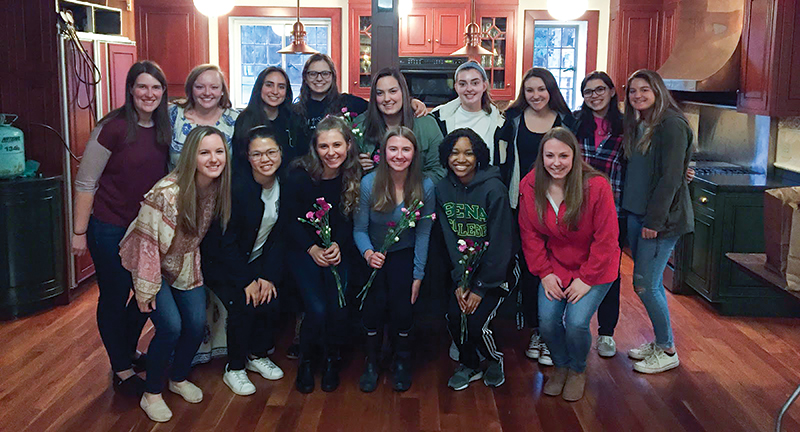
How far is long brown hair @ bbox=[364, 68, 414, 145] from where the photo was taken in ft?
11.8

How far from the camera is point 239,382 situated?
11.1 feet

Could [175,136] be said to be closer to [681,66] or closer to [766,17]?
[766,17]

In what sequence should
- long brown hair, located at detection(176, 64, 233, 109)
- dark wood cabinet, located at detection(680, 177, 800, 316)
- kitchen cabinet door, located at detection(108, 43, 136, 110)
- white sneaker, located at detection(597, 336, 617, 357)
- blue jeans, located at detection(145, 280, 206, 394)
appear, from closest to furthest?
blue jeans, located at detection(145, 280, 206, 394)
long brown hair, located at detection(176, 64, 233, 109)
white sneaker, located at detection(597, 336, 617, 357)
dark wood cabinet, located at detection(680, 177, 800, 316)
kitchen cabinet door, located at detection(108, 43, 136, 110)

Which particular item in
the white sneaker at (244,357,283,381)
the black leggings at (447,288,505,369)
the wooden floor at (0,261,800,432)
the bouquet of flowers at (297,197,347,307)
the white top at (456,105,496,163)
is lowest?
the wooden floor at (0,261,800,432)

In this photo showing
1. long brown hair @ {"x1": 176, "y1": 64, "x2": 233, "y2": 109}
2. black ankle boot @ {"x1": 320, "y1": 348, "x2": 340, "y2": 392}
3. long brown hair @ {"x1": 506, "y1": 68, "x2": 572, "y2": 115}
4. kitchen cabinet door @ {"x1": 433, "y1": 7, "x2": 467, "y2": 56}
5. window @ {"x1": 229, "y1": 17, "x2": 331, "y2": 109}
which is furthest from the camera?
window @ {"x1": 229, "y1": 17, "x2": 331, "y2": 109}

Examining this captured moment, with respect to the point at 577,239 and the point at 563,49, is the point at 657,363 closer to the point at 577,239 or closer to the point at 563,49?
the point at 577,239

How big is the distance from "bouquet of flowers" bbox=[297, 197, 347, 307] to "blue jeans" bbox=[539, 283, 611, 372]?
2.87 feet

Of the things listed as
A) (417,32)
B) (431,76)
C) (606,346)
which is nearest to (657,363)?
(606,346)

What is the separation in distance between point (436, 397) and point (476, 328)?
1.13ft

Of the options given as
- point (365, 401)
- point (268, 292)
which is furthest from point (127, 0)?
point (365, 401)

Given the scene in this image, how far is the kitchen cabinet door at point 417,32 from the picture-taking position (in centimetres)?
770

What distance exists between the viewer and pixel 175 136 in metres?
3.48

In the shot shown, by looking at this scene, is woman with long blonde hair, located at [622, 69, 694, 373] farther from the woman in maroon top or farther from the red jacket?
the woman in maroon top

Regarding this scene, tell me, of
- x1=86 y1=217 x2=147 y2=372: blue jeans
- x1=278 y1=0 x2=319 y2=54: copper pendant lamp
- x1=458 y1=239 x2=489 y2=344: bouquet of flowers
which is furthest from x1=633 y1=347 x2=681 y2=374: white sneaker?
x1=278 y1=0 x2=319 y2=54: copper pendant lamp
